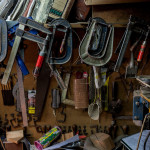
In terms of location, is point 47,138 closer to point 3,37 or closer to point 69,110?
point 69,110

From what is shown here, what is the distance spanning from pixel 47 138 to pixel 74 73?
86 centimetres

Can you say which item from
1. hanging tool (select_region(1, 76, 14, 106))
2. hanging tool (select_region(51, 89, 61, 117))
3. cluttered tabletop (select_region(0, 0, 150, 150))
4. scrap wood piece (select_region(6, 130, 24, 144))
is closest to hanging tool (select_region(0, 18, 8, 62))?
cluttered tabletop (select_region(0, 0, 150, 150))

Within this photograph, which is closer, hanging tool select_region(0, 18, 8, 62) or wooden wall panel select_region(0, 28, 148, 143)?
hanging tool select_region(0, 18, 8, 62)

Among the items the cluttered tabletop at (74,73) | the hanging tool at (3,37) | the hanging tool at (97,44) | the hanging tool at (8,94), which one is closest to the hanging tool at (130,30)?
the cluttered tabletop at (74,73)

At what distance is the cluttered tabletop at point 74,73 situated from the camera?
2074 mm

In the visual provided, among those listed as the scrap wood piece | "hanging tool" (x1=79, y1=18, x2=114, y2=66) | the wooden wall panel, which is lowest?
Answer: the scrap wood piece

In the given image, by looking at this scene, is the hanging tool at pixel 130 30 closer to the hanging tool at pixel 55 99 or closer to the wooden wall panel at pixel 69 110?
the wooden wall panel at pixel 69 110

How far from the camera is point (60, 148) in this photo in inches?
92.8

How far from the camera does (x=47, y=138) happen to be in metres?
2.52

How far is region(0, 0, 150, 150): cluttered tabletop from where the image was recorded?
81.7 inches

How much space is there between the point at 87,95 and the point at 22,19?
1.12 m

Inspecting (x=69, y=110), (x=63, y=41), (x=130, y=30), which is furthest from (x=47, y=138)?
(x=130, y=30)

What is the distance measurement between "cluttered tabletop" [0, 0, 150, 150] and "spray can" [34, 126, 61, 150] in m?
0.01

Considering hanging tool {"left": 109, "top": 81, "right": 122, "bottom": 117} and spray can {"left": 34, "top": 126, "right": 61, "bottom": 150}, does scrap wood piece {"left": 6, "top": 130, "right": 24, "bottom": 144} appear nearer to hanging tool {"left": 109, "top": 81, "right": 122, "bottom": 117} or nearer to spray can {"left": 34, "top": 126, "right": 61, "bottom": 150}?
spray can {"left": 34, "top": 126, "right": 61, "bottom": 150}
